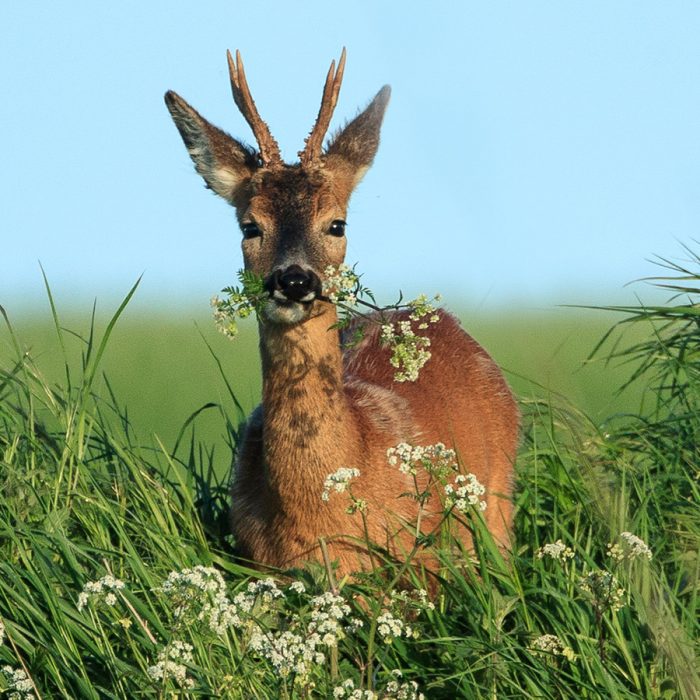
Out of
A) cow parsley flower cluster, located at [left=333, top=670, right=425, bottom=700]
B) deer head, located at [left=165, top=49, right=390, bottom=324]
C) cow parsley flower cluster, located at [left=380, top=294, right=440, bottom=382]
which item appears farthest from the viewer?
deer head, located at [left=165, top=49, right=390, bottom=324]

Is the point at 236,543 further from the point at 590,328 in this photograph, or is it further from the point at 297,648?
the point at 590,328

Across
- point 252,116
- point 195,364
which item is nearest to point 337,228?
point 252,116

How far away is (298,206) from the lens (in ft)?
15.7

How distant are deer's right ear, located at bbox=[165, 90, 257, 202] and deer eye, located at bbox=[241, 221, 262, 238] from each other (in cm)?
38

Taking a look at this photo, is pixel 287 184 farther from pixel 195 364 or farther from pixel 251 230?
pixel 195 364

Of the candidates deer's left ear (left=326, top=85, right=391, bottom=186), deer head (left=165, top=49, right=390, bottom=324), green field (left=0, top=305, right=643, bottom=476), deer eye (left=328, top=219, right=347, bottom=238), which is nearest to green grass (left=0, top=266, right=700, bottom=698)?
green field (left=0, top=305, right=643, bottom=476)

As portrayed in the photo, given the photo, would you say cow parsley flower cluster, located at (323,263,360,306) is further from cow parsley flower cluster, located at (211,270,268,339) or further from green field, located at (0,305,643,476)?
green field, located at (0,305,643,476)

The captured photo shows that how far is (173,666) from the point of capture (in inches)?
119

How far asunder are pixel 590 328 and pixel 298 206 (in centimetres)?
1528

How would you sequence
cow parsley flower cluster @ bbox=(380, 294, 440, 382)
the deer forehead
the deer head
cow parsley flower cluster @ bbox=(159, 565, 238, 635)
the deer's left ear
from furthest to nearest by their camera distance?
1. the deer's left ear
2. the deer forehead
3. the deer head
4. cow parsley flower cluster @ bbox=(380, 294, 440, 382)
5. cow parsley flower cluster @ bbox=(159, 565, 238, 635)

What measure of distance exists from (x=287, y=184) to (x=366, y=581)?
1.57 meters

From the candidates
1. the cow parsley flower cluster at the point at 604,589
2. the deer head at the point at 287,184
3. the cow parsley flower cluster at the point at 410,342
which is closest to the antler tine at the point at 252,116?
the deer head at the point at 287,184

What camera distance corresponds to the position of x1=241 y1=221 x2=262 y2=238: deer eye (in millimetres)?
4820

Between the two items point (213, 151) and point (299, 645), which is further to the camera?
point (213, 151)
